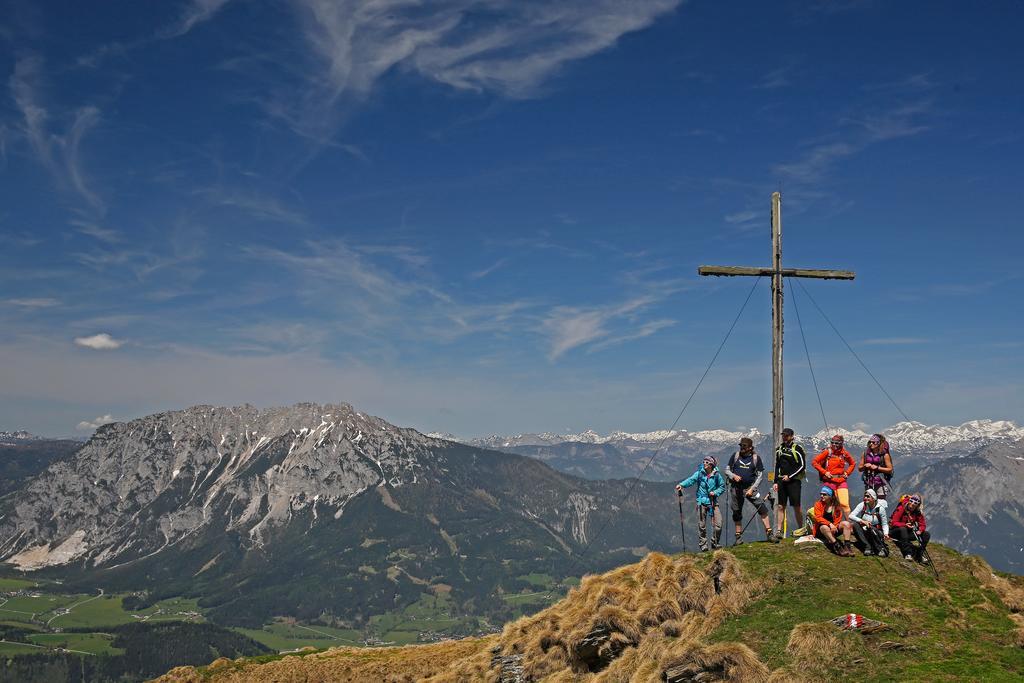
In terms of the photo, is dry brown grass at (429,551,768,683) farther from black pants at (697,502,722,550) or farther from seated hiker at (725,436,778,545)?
seated hiker at (725,436,778,545)

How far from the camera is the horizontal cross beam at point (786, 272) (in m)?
29.5

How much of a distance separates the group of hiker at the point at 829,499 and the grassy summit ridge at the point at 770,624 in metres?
0.86

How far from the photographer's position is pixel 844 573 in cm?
2120

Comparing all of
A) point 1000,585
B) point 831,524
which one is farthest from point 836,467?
point 1000,585

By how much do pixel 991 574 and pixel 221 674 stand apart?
114 ft

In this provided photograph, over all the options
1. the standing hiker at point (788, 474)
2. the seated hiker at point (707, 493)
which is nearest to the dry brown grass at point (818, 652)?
the standing hiker at point (788, 474)

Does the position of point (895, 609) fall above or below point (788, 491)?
below

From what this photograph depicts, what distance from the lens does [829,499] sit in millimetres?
24141

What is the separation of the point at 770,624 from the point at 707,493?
8501 mm

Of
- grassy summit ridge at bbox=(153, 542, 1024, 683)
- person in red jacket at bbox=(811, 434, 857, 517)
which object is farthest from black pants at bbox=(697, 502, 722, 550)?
person in red jacket at bbox=(811, 434, 857, 517)

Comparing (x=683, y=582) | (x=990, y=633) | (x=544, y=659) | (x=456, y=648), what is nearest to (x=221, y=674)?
(x=456, y=648)

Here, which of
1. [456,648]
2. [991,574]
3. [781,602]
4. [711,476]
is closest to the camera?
[781,602]

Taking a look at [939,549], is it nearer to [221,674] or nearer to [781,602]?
[781,602]

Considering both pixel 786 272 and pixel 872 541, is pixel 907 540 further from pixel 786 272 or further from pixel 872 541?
pixel 786 272
